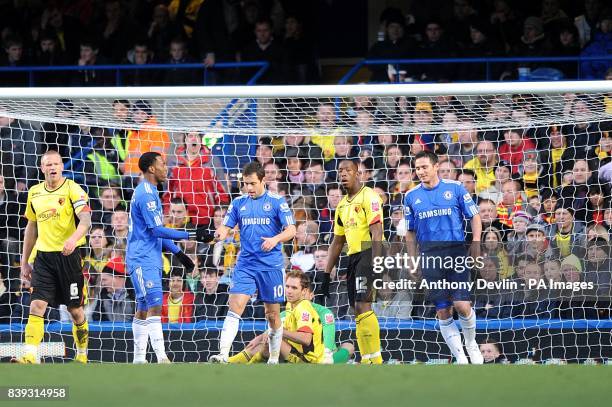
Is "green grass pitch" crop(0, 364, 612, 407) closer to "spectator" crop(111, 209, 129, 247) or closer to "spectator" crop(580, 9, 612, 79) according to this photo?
"spectator" crop(111, 209, 129, 247)

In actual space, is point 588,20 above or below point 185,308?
above

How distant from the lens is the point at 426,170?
8203mm

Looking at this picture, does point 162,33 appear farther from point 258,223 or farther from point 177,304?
point 258,223

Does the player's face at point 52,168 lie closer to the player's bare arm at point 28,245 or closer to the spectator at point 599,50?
the player's bare arm at point 28,245

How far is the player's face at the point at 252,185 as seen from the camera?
27.2 feet

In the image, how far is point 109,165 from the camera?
385 inches

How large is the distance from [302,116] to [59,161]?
207cm

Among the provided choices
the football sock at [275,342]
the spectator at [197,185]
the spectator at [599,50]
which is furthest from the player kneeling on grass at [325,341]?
the spectator at [599,50]

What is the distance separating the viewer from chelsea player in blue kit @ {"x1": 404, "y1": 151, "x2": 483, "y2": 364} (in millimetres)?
7980

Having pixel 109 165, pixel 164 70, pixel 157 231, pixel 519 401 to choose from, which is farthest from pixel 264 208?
pixel 164 70

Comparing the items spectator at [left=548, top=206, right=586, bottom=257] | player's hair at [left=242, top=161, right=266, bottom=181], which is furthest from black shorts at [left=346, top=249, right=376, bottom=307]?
spectator at [left=548, top=206, right=586, bottom=257]

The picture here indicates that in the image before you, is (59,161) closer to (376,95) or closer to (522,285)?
(376,95)

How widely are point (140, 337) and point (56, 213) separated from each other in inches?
42.3

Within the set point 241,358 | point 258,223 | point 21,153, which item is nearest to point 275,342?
point 241,358
